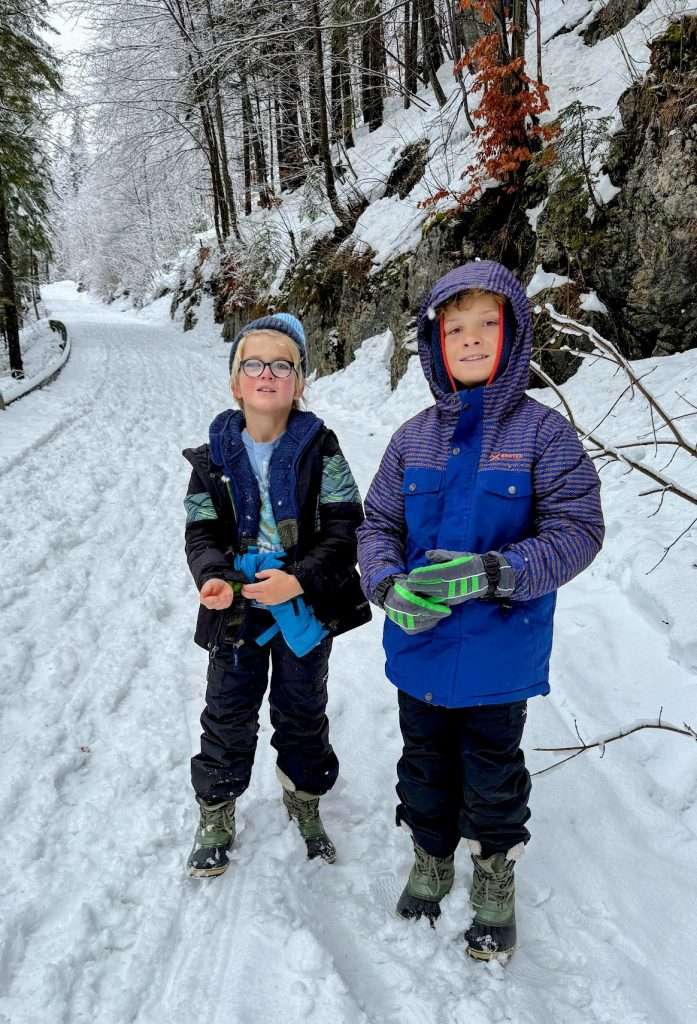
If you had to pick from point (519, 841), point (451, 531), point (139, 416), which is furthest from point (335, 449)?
point (139, 416)

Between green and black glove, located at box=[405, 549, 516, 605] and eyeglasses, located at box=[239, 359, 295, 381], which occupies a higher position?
eyeglasses, located at box=[239, 359, 295, 381]

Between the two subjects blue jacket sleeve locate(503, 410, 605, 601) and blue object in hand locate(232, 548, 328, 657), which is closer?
blue jacket sleeve locate(503, 410, 605, 601)

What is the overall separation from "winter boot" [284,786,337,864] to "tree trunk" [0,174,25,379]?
1391 cm

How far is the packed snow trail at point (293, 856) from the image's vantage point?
1789 millimetres

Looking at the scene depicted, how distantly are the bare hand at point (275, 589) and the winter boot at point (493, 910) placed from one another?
40.8 inches

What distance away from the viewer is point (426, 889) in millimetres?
2021

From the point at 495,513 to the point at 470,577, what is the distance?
25cm

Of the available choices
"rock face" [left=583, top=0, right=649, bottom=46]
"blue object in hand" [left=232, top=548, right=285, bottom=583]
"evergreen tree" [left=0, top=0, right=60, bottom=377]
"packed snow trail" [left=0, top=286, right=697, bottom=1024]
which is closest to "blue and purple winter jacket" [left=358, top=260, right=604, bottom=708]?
"blue object in hand" [left=232, top=548, right=285, bottom=583]

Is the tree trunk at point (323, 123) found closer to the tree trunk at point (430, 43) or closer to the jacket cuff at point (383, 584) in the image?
the tree trunk at point (430, 43)

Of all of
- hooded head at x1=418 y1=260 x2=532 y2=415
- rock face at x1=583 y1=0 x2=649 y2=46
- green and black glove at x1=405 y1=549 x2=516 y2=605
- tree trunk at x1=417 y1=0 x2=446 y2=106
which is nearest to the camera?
green and black glove at x1=405 y1=549 x2=516 y2=605

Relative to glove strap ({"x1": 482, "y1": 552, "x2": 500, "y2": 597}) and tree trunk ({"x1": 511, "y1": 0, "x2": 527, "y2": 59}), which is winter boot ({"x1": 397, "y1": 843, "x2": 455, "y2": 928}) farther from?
tree trunk ({"x1": 511, "y1": 0, "x2": 527, "y2": 59})

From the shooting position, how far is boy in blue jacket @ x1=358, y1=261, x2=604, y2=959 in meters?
1.70

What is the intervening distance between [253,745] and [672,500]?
3.46 m

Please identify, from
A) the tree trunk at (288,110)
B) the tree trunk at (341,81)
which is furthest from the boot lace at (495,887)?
the tree trunk at (288,110)
